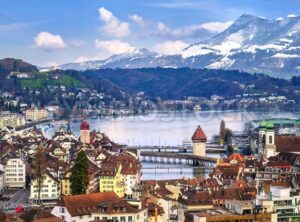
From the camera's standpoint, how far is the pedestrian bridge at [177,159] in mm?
45081

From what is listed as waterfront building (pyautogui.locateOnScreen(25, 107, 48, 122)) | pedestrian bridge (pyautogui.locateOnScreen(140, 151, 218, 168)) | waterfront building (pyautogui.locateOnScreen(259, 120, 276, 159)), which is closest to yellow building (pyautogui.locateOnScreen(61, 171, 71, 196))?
waterfront building (pyautogui.locateOnScreen(259, 120, 276, 159))

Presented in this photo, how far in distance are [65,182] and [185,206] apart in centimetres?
787

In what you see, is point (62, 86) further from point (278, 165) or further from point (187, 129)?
point (278, 165)

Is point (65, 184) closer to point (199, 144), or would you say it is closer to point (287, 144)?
point (287, 144)

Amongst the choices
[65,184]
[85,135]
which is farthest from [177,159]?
[65,184]

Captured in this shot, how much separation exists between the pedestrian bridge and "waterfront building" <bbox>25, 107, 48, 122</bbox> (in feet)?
150

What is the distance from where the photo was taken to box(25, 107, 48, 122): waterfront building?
9584 centimetres

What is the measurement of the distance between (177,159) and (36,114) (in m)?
50.5

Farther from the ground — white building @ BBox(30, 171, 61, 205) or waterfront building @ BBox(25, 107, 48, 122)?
waterfront building @ BBox(25, 107, 48, 122)

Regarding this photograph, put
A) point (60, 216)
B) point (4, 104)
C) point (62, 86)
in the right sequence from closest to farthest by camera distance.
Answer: point (60, 216) → point (4, 104) → point (62, 86)

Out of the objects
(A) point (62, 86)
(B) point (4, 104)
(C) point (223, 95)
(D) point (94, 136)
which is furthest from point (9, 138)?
(C) point (223, 95)

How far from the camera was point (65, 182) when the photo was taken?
28.5 metres

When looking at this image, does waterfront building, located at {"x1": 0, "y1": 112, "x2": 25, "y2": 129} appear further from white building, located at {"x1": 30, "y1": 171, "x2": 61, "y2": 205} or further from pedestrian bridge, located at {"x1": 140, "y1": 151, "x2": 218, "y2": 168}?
white building, located at {"x1": 30, "y1": 171, "x2": 61, "y2": 205}

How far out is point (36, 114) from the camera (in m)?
97.8
